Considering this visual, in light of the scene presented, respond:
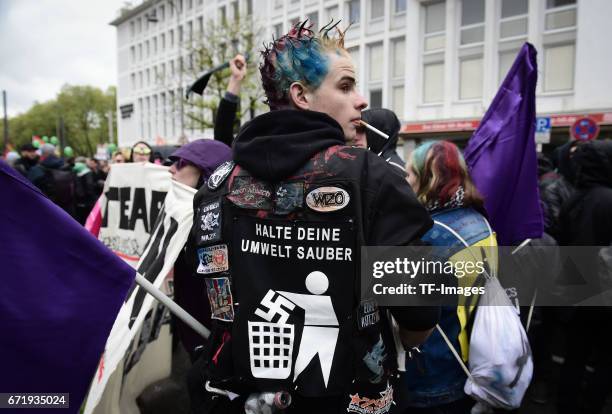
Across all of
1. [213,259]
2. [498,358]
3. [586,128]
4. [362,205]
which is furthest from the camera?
[586,128]

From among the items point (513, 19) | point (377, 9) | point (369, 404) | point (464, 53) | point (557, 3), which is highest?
point (377, 9)

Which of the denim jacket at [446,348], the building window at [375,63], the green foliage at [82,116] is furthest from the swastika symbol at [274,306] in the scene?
the green foliage at [82,116]

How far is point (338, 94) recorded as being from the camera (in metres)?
1.59

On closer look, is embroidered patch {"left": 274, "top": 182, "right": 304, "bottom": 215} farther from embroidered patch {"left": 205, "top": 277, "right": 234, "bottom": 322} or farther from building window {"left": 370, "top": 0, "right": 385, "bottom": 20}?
building window {"left": 370, "top": 0, "right": 385, "bottom": 20}

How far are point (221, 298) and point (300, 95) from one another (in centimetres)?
70

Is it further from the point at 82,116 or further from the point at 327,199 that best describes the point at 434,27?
the point at 82,116

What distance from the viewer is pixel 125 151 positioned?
29.4 feet

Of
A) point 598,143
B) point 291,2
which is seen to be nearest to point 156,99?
point 291,2

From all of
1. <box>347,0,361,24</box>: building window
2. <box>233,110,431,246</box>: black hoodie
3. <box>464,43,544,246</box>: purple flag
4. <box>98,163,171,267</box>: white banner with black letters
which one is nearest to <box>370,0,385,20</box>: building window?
<box>347,0,361,24</box>: building window

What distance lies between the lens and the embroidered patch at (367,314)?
1444 millimetres

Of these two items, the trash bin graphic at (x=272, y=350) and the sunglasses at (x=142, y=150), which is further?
the sunglasses at (x=142, y=150)

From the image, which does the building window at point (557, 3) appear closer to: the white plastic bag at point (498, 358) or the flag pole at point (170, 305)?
the white plastic bag at point (498, 358)

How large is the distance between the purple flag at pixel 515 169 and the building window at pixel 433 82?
74.8 feet

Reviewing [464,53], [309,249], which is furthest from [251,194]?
[464,53]
